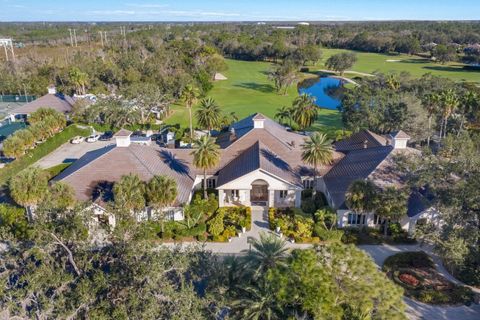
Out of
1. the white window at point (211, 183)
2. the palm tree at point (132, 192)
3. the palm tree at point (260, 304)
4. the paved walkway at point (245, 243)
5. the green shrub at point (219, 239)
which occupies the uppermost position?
the palm tree at point (132, 192)

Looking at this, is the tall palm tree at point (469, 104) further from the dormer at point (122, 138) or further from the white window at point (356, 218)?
the dormer at point (122, 138)

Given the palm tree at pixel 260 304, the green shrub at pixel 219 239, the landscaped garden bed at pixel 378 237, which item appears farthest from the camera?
the green shrub at pixel 219 239

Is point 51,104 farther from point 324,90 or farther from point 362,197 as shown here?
point 324,90

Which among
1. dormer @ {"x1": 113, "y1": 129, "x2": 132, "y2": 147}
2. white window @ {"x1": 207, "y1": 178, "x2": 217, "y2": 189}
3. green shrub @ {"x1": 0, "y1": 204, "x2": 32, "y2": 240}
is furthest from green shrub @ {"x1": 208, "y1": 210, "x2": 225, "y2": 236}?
green shrub @ {"x1": 0, "y1": 204, "x2": 32, "y2": 240}

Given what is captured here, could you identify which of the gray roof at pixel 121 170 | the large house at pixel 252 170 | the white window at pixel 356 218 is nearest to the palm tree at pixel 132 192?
the large house at pixel 252 170

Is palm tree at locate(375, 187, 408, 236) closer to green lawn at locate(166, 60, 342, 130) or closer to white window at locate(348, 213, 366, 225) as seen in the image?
white window at locate(348, 213, 366, 225)

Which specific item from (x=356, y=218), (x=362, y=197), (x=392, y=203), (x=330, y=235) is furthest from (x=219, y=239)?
(x=392, y=203)
